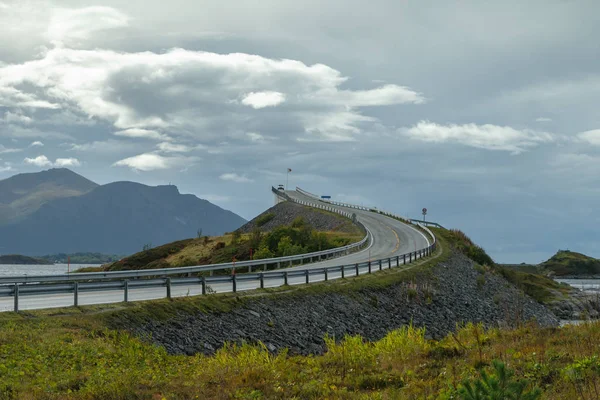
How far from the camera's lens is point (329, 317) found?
96.2 ft

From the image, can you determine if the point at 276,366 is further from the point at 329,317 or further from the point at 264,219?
the point at 264,219

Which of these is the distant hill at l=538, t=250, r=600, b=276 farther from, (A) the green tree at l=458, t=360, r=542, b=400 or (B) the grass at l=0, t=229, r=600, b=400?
(A) the green tree at l=458, t=360, r=542, b=400

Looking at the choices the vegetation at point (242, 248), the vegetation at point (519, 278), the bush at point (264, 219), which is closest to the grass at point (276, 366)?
the vegetation at point (242, 248)

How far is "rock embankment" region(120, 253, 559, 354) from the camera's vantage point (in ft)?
70.7

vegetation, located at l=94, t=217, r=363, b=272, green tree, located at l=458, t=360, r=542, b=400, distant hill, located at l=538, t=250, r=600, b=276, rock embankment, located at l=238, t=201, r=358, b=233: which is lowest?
distant hill, located at l=538, t=250, r=600, b=276

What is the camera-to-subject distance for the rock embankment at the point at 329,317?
21547 millimetres

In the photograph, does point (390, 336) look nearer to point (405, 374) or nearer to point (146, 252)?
point (405, 374)

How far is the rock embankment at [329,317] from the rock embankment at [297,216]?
40.5 m

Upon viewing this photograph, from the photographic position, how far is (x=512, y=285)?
64812 mm

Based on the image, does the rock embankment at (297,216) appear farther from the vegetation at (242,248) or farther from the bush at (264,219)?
the vegetation at (242,248)

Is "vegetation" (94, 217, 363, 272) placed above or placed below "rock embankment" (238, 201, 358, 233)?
below

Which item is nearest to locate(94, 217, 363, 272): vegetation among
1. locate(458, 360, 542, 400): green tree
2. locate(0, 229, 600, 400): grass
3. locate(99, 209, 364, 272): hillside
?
locate(99, 209, 364, 272): hillside

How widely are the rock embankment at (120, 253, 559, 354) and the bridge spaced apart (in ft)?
6.28

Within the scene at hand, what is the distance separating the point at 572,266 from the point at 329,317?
170868 mm
